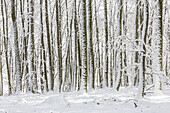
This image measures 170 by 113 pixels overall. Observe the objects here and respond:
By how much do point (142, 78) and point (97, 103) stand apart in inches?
86.3

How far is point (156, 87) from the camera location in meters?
10.1

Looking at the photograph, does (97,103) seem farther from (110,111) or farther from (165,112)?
(165,112)

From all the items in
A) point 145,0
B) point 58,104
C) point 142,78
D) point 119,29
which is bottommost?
point 58,104

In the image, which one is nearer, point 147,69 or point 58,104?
point 58,104

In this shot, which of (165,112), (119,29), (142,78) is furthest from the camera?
(119,29)

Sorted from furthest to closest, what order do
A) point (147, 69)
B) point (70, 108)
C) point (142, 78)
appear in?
point (147, 69) → point (142, 78) → point (70, 108)

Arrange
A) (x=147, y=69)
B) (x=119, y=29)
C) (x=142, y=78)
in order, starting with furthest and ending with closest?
(x=119, y=29)
(x=147, y=69)
(x=142, y=78)

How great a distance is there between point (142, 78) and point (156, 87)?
167 centimetres

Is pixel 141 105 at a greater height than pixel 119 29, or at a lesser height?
lesser

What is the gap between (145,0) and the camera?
894cm

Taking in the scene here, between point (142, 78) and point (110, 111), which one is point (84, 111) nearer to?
point (110, 111)

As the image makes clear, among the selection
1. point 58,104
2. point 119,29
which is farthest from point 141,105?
point 119,29

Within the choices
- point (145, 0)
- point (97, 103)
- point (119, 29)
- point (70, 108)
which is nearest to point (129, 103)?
point (97, 103)

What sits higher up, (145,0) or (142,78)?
(145,0)
